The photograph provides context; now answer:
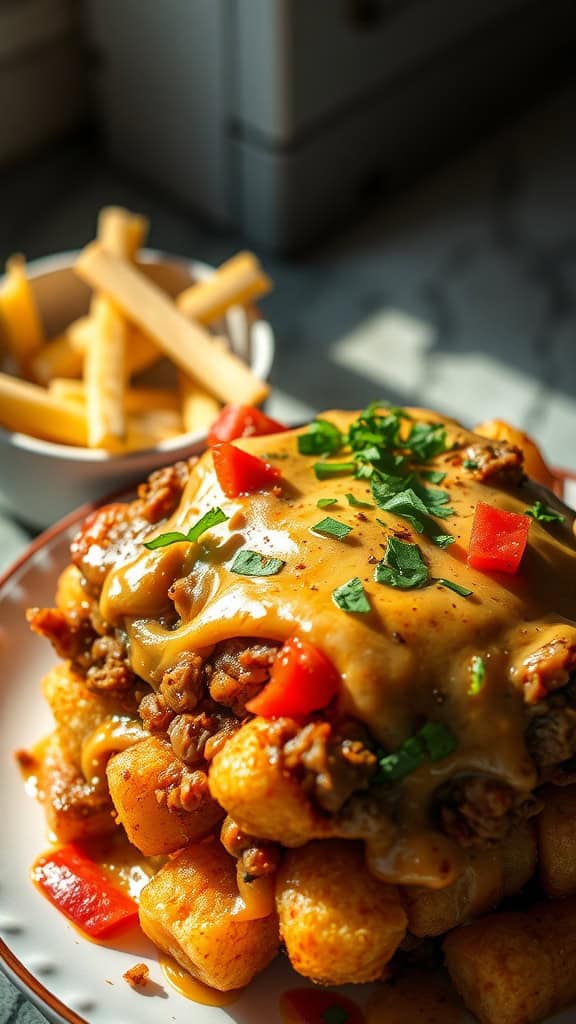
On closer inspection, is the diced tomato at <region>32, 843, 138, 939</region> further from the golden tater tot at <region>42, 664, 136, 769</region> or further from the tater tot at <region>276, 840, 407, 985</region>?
the tater tot at <region>276, 840, 407, 985</region>

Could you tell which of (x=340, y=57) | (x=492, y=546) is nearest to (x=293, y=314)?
(x=340, y=57)

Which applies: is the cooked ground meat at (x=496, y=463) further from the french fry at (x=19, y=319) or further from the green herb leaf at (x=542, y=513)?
the french fry at (x=19, y=319)

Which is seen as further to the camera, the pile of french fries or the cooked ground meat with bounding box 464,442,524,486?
Result: the pile of french fries

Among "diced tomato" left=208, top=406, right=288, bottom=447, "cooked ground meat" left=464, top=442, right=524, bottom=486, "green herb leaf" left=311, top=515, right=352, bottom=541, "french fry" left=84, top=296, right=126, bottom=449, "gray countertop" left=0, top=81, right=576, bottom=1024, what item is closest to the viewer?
"green herb leaf" left=311, top=515, right=352, bottom=541

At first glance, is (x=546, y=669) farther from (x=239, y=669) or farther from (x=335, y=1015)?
(x=335, y=1015)

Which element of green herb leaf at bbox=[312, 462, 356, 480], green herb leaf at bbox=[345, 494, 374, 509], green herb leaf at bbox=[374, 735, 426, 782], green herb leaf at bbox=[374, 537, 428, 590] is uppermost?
green herb leaf at bbox=[374, 537, 428, 590]

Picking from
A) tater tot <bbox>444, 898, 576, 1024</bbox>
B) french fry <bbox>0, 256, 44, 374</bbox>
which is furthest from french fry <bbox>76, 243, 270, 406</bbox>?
tater tot <bbox>444, 898, 576, 1024</bbox>

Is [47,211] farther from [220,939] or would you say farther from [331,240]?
[220,939]
